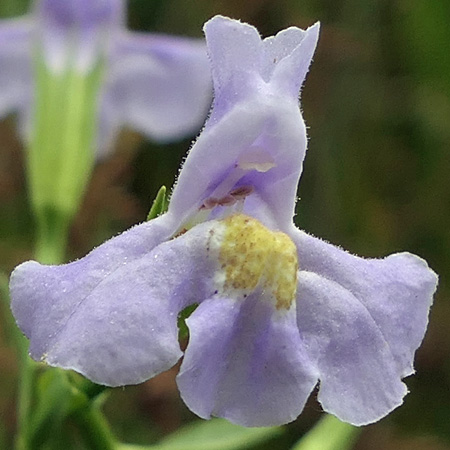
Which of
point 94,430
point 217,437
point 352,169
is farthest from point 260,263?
point 352,169

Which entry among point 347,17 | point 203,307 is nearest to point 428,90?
point 347,17

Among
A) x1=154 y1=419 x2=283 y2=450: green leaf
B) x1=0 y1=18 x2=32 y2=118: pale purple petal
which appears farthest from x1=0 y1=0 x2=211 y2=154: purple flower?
x1=154 y1=419 x2=283 y2=450: green leaf

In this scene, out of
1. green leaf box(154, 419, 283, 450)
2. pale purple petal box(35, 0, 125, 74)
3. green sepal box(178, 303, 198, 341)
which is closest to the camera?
green sepal box(178, 303, 198, 341)

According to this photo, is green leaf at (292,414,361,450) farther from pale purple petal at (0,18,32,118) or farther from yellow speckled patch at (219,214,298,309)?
pale purple petal at (0,18,32,118)

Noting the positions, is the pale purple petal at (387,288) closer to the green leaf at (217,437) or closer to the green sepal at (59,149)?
the green leaf at (217,437)

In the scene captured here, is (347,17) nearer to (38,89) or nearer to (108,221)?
(108,221)

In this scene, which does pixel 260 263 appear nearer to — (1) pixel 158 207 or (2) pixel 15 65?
(1) pixel 158 207

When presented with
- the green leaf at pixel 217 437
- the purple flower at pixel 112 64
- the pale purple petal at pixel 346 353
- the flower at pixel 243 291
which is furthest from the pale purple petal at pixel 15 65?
the pale purple petal at pixel 346 353
